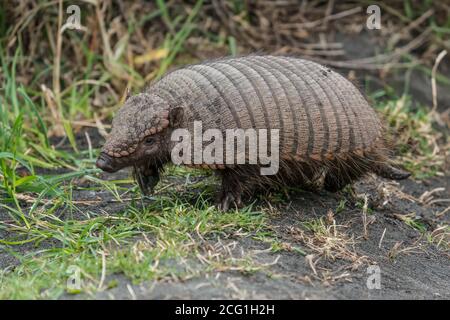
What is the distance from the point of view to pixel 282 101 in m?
5.83

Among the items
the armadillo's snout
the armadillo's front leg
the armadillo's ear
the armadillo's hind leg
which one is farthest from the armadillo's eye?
the armadillo's hind leg

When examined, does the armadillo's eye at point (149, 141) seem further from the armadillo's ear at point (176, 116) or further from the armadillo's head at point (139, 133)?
the armadillo's ear at point (176, 116)

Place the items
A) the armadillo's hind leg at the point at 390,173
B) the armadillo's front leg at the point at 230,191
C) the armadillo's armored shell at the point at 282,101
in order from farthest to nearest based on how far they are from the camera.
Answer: the armadillo's hind leg at the point at 390,173 → the armadillo's front leg at the point at 230,191 → the armadillo's armored shell at the point at 282,101

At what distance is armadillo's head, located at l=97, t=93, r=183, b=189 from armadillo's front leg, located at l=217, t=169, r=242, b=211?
503 millimetres

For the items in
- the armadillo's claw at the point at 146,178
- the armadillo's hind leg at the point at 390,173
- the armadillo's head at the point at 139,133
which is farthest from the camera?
the armadillo's hind leg at the point at 390,173

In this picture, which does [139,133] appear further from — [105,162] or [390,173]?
[390,173]

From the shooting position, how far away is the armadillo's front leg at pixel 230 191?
580 cm

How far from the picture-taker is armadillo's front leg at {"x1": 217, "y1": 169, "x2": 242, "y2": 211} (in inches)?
228

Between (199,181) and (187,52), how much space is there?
373 centimetres

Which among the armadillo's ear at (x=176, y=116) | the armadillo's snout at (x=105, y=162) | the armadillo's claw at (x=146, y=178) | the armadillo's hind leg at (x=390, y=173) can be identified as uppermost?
the armadillo's ear at (x=176, y=116)

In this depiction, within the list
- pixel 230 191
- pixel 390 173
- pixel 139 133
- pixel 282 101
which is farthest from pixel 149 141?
pixel 390 173

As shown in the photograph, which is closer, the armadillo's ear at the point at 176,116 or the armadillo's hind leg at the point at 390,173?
the armadillo's ear at the point at 176,116

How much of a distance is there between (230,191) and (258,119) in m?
0.59

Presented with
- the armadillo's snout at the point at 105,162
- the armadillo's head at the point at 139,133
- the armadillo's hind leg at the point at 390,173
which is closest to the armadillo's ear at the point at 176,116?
the armadillo's head at the point at 139,133
